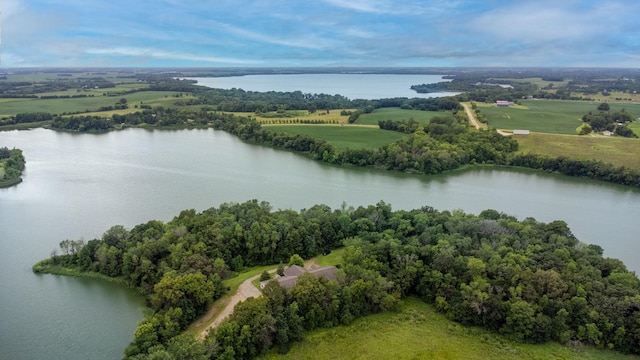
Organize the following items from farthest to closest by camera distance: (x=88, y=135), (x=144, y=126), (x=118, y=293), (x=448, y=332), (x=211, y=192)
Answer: (x=144, y=126), (x=88, y=135), (x=211, y=192), (x=118, y=293), (x=448, y=332)

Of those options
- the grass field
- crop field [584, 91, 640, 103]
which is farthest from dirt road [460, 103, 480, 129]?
crop field [584, 91, 640, 103]

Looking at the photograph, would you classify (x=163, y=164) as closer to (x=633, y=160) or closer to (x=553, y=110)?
(x=633, y=160)

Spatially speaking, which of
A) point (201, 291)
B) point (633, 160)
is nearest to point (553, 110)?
point (633, 160)

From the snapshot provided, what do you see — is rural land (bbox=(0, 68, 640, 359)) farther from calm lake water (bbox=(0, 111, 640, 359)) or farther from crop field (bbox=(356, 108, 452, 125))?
crop field (bbox=(356, 108, 452, 125))

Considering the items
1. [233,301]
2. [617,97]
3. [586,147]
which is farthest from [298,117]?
[617,97]

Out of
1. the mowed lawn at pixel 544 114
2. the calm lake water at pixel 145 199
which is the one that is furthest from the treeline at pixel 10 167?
the mowed lawn at pixel 544 114

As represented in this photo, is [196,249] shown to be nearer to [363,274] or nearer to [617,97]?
[363,274]

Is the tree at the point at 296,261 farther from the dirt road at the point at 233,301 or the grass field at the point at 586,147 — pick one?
the grass field at the point at 586,147

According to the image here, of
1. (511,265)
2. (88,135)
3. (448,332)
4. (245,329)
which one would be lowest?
(448,332)
